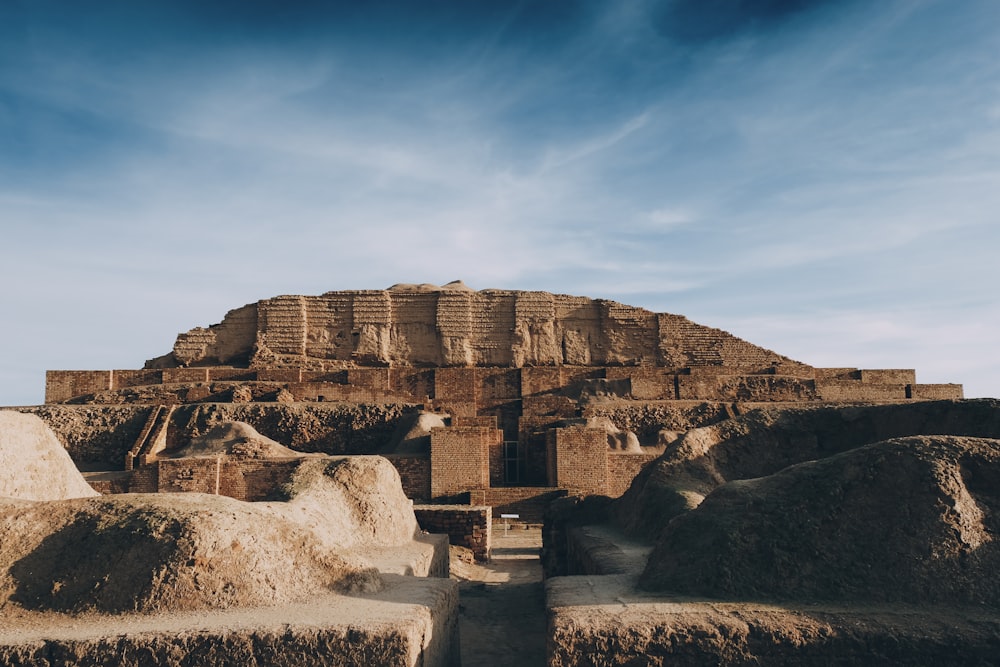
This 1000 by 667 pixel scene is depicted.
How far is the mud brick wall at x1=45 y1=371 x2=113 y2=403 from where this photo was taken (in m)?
24.4

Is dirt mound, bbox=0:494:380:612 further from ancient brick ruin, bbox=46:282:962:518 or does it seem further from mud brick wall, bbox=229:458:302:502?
ancient brick ruin, bbox=46:282:962:518

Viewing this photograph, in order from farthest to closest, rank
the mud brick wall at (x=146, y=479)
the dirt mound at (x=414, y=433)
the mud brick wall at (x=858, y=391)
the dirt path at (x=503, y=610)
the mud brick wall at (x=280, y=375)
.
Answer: the mud brick wall at (x=280, y=375)
the mud brick wall at (x=858, y=391)
the dirt mound at (x=414, y=433)
the mud brick wall at (x=146, y=479)
the dirt path at (x=503, y=610)

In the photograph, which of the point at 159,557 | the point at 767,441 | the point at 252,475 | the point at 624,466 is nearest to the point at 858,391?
the point at 624,466

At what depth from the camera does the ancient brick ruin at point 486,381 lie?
16.3 m

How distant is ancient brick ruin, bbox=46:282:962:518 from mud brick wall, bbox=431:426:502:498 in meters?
0.03

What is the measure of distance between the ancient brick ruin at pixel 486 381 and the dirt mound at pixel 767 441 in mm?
5898

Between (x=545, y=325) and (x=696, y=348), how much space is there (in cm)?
568

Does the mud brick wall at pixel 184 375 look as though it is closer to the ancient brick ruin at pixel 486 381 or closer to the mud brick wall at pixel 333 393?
the ancient brick ruin at pixel 486 381

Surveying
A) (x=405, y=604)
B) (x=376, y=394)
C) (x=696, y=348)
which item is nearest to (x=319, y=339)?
(x=376, y=394)

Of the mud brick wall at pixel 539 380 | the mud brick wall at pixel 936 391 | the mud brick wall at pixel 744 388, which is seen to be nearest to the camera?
the mud brick wall at pixel 744 388

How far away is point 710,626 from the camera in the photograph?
12.8 ft

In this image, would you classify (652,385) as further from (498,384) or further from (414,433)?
(414,433)

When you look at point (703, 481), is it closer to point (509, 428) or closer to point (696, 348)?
point (509, 428)

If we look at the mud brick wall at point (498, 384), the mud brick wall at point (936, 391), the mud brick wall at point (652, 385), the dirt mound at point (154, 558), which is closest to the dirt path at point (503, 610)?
the dirt mound at point (154, 558)
